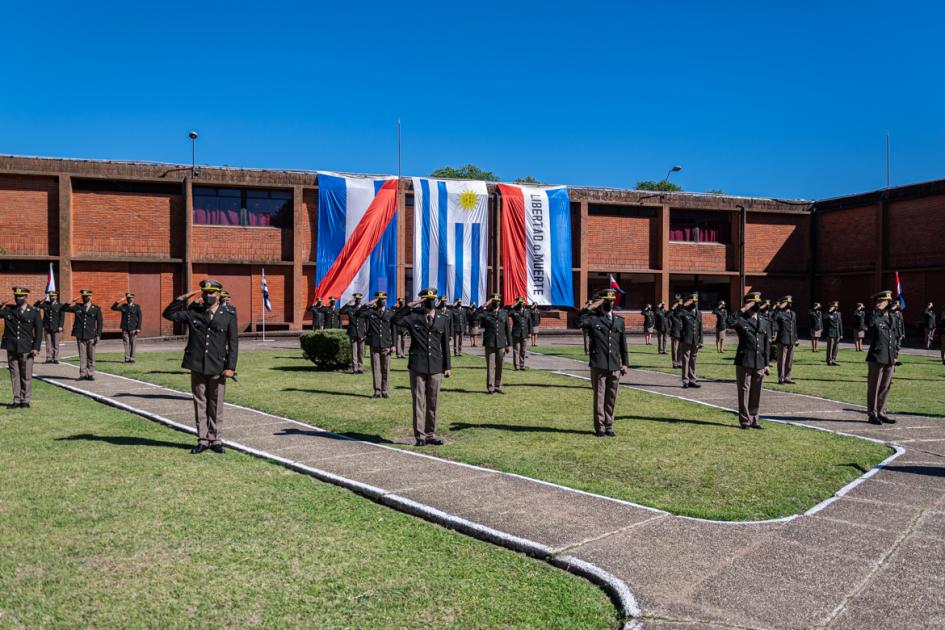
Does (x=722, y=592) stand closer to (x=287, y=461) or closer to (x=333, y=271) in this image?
(x=287, y=461)

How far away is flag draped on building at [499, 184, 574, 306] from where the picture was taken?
3447 cm

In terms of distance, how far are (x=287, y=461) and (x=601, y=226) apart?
33981mm

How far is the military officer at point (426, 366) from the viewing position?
368 inches

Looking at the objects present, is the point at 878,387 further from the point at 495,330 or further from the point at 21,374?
the point at 21,374

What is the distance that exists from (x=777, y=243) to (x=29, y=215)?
3959cm

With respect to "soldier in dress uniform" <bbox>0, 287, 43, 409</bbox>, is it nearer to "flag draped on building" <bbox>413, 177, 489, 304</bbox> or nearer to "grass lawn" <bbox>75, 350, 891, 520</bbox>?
"grass lawn" <bbox>75, 350, 891, 520</bbox>

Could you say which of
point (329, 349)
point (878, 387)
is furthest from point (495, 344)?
point (878, 387)

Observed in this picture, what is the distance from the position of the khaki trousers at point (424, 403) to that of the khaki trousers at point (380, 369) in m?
4.20

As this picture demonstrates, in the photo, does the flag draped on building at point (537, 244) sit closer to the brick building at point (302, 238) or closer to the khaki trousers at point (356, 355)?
the brick building at point (302, 238)

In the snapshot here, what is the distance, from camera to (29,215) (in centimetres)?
3133

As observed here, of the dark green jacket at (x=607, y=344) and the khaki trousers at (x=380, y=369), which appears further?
the khaki trousers at (x=380, y=369)

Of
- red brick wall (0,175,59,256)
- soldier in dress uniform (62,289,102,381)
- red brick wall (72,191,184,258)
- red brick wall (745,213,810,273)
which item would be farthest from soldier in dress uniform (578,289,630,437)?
red brick wall (745,213,810,273)

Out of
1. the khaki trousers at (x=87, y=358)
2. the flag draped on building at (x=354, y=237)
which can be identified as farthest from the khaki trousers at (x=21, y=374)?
the flag draped on building at (x=354, y=237)

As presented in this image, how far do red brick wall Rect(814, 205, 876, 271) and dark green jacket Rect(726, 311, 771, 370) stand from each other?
31665 mm
